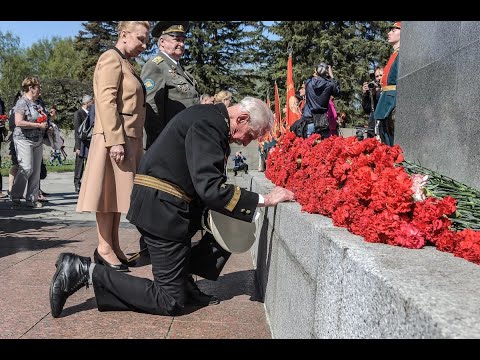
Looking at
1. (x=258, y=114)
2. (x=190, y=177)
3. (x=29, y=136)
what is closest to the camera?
(x=258, y=114)

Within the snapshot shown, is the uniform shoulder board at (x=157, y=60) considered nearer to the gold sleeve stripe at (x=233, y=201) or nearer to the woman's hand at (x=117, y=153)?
the woman's hand at (x=117, y=153)

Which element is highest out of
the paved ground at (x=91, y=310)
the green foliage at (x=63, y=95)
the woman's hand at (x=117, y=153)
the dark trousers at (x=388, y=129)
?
the green foliage at (x=63, y=95)

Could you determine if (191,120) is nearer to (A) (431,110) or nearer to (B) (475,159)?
(B) (475,159)

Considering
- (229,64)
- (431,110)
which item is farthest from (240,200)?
(229,64)

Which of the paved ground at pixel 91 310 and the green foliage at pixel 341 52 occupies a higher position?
the green foliage at pixel 341 52

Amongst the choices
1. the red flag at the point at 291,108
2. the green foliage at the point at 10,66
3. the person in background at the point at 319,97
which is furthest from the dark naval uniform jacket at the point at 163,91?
the green foliage at the point at 10,66

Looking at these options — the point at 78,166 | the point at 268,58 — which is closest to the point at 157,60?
the point at 78,166

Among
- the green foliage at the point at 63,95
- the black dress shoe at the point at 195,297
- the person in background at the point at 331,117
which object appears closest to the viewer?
the black dress shoe at the point at 195,297

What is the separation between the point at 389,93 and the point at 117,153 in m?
3.56

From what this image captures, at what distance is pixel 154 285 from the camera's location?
10.7 feet

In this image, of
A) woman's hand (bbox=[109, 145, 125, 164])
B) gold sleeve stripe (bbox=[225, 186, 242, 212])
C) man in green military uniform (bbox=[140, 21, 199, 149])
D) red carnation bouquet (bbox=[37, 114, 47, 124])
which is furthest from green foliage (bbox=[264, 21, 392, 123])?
gold sleeve stripe (bbox=[225, 186, 242, 212])

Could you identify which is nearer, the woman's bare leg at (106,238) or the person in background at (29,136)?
the woman's bare leg at (106,238)

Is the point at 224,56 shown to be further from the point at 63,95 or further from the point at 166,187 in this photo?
the point at 166,187

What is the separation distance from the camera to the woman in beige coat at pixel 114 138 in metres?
4.10
